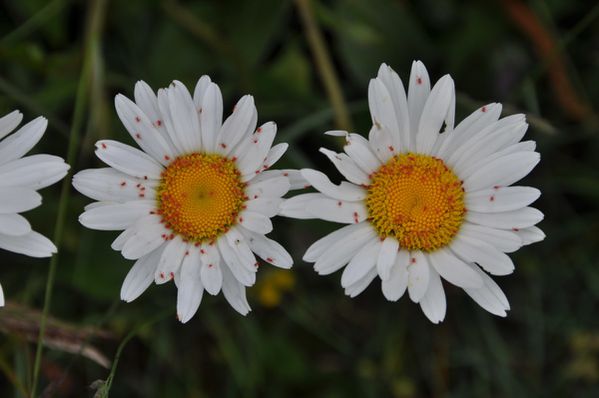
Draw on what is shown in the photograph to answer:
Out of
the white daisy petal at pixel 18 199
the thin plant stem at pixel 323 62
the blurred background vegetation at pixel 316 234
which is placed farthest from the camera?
the blurred background vegetation at pixel 316 234

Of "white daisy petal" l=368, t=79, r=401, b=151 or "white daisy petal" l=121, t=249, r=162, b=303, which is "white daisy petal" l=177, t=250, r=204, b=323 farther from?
"white daisy petal" l=368, t=79, r=401, b=151

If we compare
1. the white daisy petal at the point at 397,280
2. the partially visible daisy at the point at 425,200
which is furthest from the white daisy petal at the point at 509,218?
the white daisy petal at the point at 397,280

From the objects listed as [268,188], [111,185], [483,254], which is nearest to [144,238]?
[111,185]

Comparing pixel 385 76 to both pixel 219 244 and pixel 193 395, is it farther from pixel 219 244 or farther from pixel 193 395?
pixel 193 395

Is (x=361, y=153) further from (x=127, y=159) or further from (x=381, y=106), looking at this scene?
(x=127, y=159)

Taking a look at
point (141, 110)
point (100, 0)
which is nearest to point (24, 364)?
point (141, 110)

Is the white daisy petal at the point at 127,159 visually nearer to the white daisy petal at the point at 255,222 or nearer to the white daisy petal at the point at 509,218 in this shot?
the white daisy petal at the point at 255,222

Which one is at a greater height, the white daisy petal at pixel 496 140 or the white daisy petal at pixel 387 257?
the white daisy petal at pixel 496 140

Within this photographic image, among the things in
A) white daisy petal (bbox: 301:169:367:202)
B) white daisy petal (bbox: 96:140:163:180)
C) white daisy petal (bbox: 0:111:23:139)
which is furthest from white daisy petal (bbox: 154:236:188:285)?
white daisy petal (bbox: 0:111:23:139)
